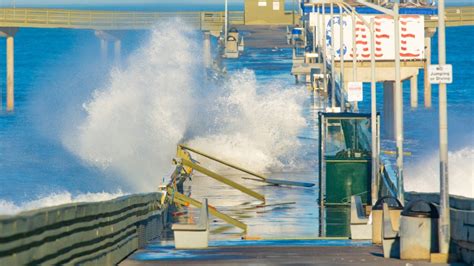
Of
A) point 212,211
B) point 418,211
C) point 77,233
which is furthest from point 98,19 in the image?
point 77,233

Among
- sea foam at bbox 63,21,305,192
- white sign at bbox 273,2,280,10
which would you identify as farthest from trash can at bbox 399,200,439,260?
white sign at bbox 273,2,280,10

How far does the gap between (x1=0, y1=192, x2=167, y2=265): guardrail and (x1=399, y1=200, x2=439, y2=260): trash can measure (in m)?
4.10

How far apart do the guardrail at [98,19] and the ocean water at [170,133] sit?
7.39 metres

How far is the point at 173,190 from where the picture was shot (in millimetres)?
30969

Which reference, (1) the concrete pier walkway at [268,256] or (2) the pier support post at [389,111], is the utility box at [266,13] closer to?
(2) the pier support post at [389,111]

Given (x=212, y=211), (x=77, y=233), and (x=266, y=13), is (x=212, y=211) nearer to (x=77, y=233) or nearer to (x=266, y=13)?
(x=77, y=233)

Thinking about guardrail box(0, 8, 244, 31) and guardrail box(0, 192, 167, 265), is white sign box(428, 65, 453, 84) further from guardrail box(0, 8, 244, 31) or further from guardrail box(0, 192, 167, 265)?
guardrail box(0, 8, 244, 31)

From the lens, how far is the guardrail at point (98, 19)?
95125mm

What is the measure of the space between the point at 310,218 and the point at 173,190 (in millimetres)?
3180

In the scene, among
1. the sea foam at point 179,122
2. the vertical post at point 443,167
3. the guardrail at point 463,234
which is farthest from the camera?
the sea foam at point 179,122

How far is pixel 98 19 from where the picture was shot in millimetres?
100438

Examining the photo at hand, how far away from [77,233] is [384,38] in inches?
2492

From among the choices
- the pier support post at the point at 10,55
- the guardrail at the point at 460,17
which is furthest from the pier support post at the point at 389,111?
the pier support post at the point at 10,55

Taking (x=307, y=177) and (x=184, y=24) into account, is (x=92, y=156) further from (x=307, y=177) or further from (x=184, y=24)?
(x=184, y=24)
